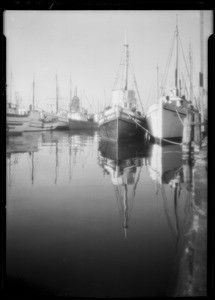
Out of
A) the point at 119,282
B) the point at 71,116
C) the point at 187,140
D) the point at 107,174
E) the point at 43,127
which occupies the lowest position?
the point at 119,282

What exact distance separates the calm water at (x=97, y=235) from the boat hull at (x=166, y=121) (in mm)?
11554

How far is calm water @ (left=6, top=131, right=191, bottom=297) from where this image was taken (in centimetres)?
274

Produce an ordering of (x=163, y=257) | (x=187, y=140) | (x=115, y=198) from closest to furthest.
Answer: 1. (x=163, y=257)
2. (x=115, y=198)
3. (x=187, y=140)

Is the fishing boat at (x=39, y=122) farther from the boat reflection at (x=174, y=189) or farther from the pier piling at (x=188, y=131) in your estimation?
the boat reflection at (x=174, y=189)

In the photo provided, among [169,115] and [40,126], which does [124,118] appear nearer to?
[169,115]

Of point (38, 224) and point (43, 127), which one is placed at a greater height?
point (43, 127)

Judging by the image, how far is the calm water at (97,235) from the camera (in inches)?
108

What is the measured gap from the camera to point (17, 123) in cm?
3347

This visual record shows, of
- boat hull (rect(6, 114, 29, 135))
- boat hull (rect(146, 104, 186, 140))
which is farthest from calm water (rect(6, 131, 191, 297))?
boat hull (rect(6, 114, 29, 135))

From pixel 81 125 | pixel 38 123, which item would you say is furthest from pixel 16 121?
pixel 81 125
